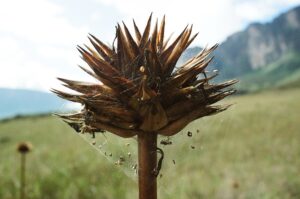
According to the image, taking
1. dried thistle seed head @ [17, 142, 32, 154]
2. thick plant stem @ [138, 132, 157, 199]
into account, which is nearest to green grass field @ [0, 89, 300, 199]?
thick plant stem @ [138, 132, 157, 199]

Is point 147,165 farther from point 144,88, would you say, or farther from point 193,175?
point 193,175

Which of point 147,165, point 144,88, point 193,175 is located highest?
point 144,88

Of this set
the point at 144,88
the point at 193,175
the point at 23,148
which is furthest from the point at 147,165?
the point at 193,175

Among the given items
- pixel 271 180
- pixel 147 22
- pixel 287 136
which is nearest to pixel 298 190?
pixel 271 180

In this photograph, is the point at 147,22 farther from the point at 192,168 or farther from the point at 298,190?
the point at 192,168

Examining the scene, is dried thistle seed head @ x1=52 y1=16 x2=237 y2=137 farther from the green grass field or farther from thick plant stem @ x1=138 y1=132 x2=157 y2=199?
the green grass field

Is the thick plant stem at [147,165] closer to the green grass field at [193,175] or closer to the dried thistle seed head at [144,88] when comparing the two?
the dried thistle seed head at [144,88]

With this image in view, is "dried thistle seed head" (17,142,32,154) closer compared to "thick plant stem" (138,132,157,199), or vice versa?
"thick plant stem" (138,132,157,199)

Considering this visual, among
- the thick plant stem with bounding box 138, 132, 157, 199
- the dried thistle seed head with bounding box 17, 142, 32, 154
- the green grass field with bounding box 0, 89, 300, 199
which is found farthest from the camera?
the green grass field with bounding box 0, 89, 300, 199
